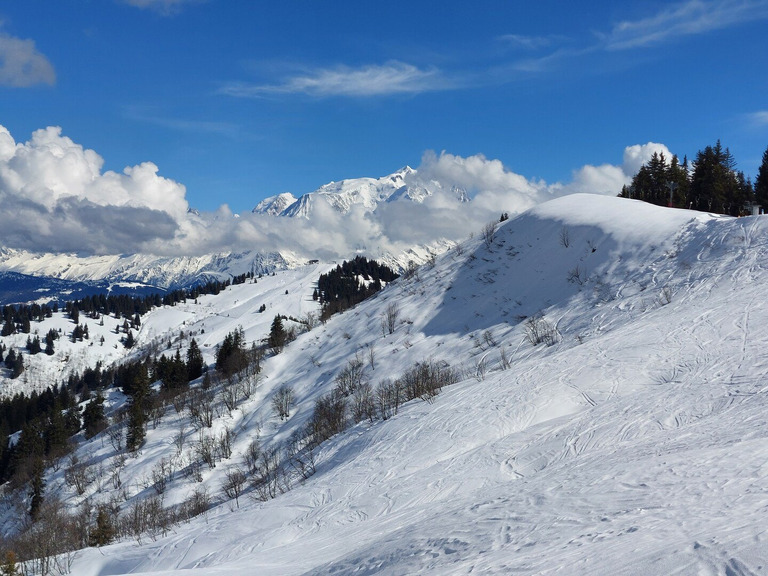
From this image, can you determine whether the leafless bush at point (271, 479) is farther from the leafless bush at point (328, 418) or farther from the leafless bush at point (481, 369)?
the leafless bush at point (481, 369)

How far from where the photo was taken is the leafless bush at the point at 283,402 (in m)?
47.4

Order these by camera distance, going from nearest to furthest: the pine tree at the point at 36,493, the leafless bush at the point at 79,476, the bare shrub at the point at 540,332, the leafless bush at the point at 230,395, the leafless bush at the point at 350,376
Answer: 1. the bare shrub at the point at 540,332
2. the leafless bush at the point at 350,376
3. the pine tree at the point at 36,493
4. the leafless bush at the point at 79,476
5. the leafless bush at the point at 230,395

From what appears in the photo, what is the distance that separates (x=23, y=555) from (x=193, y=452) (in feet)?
70.9

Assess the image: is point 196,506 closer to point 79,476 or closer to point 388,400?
point 388,400

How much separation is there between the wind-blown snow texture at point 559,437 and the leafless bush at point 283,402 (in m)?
1.13

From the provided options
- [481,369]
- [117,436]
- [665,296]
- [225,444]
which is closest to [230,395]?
[225,444]

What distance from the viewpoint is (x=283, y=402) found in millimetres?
48875

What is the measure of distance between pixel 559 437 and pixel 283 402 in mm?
37044

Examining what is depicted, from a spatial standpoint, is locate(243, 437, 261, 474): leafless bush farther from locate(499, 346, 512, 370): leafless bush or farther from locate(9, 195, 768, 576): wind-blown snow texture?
locate(499, 346, 512, 370): leafless bush

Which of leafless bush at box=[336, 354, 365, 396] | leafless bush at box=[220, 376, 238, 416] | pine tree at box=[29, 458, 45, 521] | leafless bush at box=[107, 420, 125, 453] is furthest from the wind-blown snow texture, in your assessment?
pine tree at box=[29, 458, 45, 521]

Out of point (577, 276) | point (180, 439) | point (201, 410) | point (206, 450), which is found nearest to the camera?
point (577, 276)

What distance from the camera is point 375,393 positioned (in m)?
38.5

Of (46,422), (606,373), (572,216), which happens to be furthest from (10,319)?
(606,373)

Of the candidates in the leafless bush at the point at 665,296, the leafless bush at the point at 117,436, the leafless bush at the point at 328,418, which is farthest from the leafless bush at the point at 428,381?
the leafless bush at the point at 117,436
